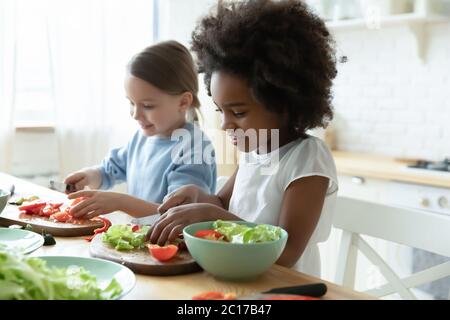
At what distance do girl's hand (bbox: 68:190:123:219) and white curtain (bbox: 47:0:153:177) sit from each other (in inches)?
56.7

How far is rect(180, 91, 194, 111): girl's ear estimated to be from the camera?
171cm

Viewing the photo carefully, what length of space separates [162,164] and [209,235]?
88cm

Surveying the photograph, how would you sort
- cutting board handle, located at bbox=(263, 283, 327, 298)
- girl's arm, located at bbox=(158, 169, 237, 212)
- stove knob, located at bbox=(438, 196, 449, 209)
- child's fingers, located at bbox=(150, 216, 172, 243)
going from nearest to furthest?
1. cutting board handle, located at bbox=(263, 283, 327, 298)
2. child's fingers, located at bbox=(150, 216, 172, 243)
3. girl's arm, located at bbox=(158, 169, 237, 212)
4. stove knob, located at bbox=(438, 196, 449, 209)

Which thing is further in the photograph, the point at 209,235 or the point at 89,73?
the point at 89,73

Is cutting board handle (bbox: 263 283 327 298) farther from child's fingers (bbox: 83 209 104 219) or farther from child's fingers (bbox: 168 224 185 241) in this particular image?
child's fingers (bbox: 83 209 104 219)

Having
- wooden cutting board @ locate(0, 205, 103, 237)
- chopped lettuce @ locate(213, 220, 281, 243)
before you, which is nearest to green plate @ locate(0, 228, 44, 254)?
wooden cutting board @ locate(0, 205, 103, 237)

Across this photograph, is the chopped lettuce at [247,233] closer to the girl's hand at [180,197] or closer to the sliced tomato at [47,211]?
the girl's hand at [180,197]

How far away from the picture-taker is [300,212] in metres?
1.04

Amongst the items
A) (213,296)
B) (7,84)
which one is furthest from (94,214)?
(7,84)

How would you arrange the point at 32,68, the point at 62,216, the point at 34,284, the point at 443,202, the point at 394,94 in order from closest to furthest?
the point at 34,284 < the point at 62,216 < the point at 443,202 < the point at 32,68 < the point at 394,94

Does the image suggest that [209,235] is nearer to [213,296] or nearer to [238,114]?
[213,296]

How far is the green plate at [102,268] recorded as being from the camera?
76 cm

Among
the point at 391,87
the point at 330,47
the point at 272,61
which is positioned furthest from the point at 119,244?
the point at 391,87
